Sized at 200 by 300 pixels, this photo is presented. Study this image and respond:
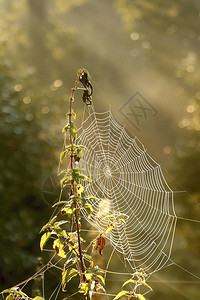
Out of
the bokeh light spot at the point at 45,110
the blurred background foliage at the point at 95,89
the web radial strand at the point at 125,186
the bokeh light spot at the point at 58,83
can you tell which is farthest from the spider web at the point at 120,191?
the bokeh light spot at the point at 58,83

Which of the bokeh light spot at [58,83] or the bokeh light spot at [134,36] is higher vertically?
the bokeh light spot at [134,36]

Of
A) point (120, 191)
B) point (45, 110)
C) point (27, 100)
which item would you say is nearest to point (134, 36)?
point (45, 110)

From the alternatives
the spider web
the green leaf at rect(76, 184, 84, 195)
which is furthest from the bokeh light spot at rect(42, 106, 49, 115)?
the green leaf at rect(76, 184, 84, 195)

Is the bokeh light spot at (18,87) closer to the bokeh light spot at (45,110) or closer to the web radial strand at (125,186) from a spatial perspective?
the bokeh light spot at (45,110)

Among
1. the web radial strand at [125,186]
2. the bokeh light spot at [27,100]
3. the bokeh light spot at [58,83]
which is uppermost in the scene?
the bokeh light spot at [58,83]

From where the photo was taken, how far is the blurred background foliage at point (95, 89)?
11.9 feet

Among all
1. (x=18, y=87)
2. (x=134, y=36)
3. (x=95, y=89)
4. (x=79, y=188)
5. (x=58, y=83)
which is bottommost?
(x=79, y=188)

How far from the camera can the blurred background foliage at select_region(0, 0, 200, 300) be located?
3.62 m

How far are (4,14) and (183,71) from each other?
558 centimetres

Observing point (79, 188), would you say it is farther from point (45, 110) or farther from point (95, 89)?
point (95, 89)

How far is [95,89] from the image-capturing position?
22.1ft

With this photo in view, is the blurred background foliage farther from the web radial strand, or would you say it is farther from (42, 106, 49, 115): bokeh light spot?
the web radial strand

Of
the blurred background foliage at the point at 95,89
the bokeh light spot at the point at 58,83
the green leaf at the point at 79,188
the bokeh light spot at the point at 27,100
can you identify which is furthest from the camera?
the bokeh light spot at the point at 58,83

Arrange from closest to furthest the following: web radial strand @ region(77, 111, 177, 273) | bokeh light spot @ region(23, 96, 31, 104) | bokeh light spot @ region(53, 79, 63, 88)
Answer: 1. web radial strand @ region(77, 111, 177, 273)
2. bokeh light spot @ region(23, 96, 31, 104)
3. bokeh light spot @ region(53, 79, 63, 88)
